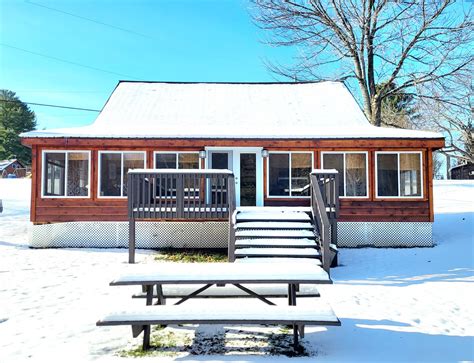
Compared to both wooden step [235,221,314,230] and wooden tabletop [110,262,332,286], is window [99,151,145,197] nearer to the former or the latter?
wooden step [235,221,314,230]

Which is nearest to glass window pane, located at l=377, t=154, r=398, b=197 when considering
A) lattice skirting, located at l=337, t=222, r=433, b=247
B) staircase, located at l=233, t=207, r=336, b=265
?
lattice skirting, located at l=337, t=222, r=433, b=247

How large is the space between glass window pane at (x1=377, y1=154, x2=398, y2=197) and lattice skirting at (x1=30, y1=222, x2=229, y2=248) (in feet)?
14.2

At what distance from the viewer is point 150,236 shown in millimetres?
8789

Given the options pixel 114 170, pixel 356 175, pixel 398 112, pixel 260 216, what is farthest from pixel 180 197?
pixel 398 112

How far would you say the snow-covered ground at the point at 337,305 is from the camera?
10.1 feet

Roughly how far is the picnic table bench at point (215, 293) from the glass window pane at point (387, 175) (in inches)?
253

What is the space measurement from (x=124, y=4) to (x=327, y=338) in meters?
12.7

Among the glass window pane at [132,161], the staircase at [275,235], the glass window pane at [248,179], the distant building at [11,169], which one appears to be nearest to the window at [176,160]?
the glass window pane at [132,161]

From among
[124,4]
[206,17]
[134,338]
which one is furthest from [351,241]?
[124,4]

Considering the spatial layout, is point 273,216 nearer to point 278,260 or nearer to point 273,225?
point 273,225

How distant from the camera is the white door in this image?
9391 millimetres

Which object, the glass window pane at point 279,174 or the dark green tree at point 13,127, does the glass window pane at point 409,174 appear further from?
the dark green tree at point 13,127

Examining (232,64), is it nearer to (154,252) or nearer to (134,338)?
(154,252)

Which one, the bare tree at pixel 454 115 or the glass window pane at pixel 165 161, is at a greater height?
the bare tree at pixel 454 115
